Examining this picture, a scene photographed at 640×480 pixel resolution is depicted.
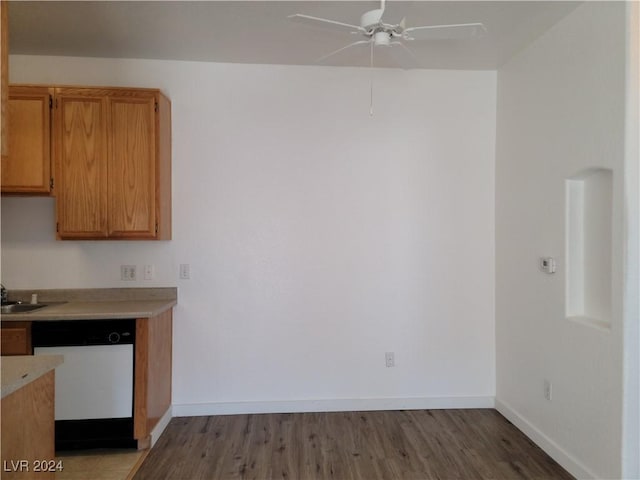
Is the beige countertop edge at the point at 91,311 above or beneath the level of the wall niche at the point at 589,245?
beneath

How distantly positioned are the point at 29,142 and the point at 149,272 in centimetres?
124

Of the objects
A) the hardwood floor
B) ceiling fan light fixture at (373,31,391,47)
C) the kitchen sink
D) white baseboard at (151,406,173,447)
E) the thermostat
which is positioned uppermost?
ceiling fan light fixture at (373,31,391,47)

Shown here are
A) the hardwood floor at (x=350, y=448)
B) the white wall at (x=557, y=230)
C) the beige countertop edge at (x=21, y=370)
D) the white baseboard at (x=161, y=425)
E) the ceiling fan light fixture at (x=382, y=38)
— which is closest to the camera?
the beige countertop edge at (x=21, y=370)

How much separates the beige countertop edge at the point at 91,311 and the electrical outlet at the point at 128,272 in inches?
9.6

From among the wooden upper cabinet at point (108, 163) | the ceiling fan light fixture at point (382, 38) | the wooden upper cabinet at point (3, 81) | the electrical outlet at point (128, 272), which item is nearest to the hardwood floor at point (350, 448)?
the electrical outlet at point (128, 272)

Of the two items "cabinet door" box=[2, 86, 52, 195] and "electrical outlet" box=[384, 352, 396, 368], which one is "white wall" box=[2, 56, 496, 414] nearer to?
"electrical outlet" box=[384, 352, 396, 368]

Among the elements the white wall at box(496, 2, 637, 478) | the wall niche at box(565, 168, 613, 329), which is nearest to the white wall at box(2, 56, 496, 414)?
the white wall at box(496, 2, 637, 478)

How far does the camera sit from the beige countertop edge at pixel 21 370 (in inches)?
50.4

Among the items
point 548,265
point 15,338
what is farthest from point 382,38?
point 15,338

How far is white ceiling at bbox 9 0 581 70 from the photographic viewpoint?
2.42 metres

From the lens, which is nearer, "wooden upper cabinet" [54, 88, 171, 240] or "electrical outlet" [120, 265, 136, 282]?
"wooden upper cabinet" [54, 88, 171, 240]

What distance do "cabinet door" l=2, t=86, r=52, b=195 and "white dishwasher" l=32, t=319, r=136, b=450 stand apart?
39.8 inches

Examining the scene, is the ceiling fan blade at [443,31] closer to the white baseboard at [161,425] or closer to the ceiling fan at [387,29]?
the ceiling fan at [387,29]

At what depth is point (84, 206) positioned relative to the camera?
286 centimetres
